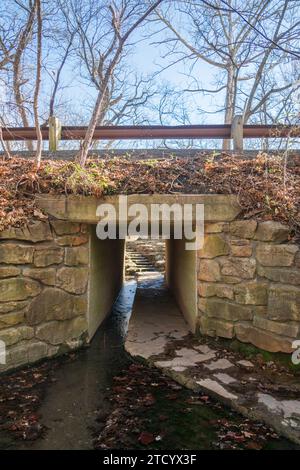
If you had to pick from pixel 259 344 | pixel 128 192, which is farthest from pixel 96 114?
pixel 259 344

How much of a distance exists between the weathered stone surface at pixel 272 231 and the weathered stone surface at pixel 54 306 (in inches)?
81.8

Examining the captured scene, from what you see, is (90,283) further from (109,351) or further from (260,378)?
(260,378)

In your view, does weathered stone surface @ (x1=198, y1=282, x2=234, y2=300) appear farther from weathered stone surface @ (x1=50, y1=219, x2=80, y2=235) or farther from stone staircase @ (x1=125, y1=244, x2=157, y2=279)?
stone staircase @ (x1=125, y1=244, x2=157, y2=279)

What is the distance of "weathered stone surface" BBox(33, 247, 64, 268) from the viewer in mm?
3537

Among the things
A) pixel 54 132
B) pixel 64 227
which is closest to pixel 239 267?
pixel 64 227

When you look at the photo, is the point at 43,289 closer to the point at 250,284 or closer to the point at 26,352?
the point at 26,352

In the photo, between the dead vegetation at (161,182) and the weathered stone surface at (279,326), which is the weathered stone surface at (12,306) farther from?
the weathered stone surface at (279,326)

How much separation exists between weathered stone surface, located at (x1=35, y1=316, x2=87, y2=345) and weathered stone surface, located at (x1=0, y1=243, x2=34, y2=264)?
74 cm

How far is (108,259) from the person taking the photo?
5.54 metres

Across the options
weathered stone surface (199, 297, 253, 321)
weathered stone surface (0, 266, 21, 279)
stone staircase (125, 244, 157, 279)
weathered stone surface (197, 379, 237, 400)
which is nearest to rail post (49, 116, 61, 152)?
weathered stone surface (0, 266, 21, 279)

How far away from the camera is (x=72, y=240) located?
383 centimetres

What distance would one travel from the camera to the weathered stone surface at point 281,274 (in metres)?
3.17

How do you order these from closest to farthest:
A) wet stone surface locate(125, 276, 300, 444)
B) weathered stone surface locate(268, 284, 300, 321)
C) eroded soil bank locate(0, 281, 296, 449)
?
eroded soil bank locate(0, 281, 296, 449), wet stone surface locate(125, 276, 300, 444), weathered stone surface locate(268, 284, 300, 321)

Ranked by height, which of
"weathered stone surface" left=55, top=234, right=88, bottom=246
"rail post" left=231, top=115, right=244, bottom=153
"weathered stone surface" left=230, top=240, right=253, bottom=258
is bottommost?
"weathered stone surface" left=230, top=240, right=253, bottom=258
